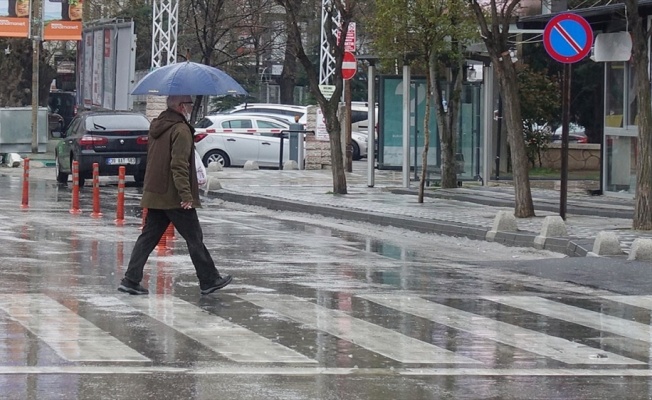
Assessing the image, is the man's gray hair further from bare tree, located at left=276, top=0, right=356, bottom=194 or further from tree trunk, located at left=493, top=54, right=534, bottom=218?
bare tree, located at left=276, top=0, right=356, bottom=194

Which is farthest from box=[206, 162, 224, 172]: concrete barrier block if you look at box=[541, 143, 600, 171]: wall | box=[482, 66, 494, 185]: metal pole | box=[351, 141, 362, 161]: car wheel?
box=[351, 141, 362, 161]: car wheel

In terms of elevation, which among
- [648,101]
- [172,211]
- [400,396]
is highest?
[648,101]

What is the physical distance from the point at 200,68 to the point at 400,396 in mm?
7545

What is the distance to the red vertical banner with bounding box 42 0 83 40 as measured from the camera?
4112 cm

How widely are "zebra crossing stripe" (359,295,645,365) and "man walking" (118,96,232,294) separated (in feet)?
5.09

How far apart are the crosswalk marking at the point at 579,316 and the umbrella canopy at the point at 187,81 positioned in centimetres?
413

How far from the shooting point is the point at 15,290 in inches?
446

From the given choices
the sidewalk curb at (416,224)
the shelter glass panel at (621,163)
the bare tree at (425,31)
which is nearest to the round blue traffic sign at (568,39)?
the sidewalk curb at (416,224)

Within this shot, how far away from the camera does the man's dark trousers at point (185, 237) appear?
36.9ft

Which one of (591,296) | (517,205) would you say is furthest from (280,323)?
(517,205)

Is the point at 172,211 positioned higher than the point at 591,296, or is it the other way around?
the point at 172,211

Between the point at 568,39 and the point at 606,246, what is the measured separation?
397 cm

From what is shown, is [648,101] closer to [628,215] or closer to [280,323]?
[628,215]

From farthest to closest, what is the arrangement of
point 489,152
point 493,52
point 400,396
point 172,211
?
point 489,152
point 493,52
point 172,211
point 400,396
